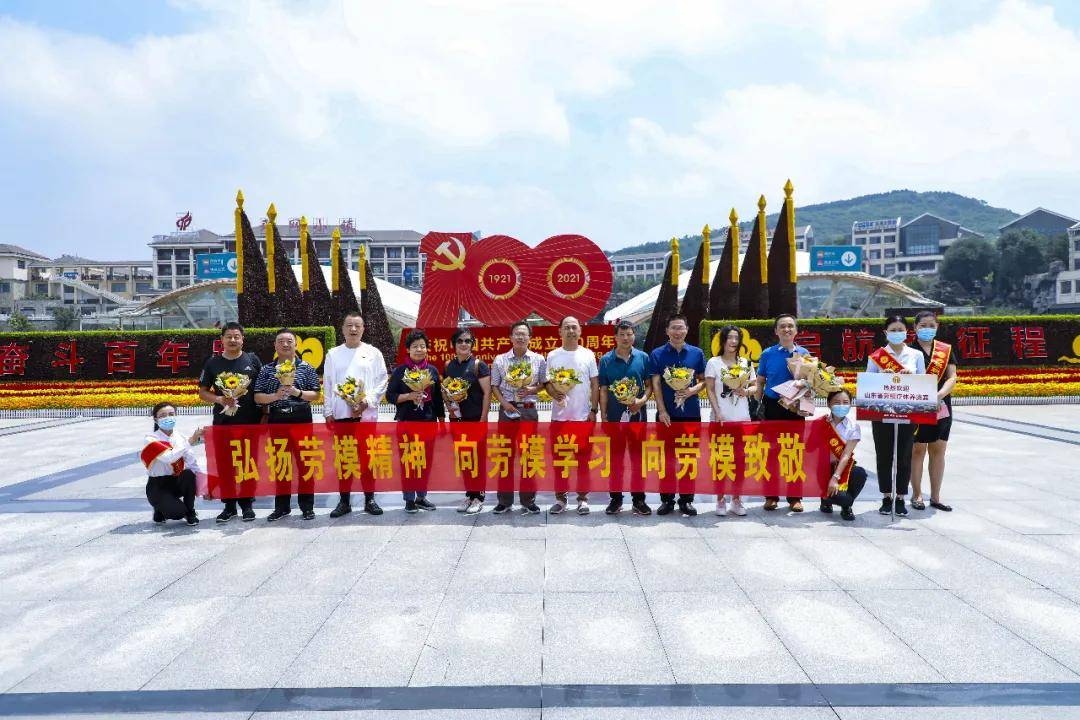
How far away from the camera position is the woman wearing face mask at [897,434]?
537cm

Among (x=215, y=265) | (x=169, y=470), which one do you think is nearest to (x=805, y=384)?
(x=169, y=470)

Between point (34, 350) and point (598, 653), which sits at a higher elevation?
point (34, 350)

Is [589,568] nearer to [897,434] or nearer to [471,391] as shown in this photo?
[471,391]

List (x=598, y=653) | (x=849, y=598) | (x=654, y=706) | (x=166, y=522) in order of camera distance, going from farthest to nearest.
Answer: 1. (x=166, y=522)
2. (x=849, y=598)
3. (x=598, y=653)
4. (x=654, y=706)

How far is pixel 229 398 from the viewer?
532 centimetres

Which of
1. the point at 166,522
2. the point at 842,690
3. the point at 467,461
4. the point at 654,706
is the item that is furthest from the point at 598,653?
the point at 166,522

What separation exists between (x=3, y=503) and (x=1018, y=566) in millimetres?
7780

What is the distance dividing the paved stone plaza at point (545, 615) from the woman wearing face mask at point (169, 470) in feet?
0.53

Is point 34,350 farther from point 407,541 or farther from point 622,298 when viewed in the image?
point 622,298

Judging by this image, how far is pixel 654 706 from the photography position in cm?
266

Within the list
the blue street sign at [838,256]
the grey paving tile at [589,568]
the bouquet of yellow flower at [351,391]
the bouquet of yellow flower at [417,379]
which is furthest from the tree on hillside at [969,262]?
the bouquet of yellow flower at [351,391]

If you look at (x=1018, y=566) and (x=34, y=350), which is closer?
(x=1018, y=566)

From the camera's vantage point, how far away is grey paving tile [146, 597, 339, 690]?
2902 millimetres

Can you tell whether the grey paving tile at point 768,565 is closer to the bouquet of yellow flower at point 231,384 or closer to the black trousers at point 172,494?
the bouquet of yellow flower at point 231,384
